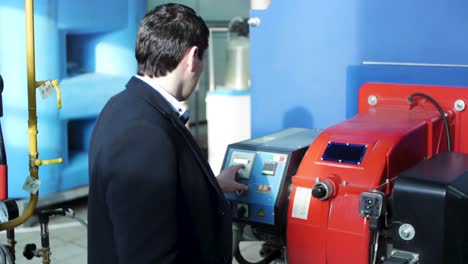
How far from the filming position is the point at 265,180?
188 centimetres

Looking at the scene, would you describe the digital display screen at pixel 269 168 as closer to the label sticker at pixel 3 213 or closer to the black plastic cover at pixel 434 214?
the black plastic cover at pixel 434 214

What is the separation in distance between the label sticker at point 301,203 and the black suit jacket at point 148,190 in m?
0.31

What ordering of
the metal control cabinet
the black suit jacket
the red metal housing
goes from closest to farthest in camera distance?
1. the black suit jacket
2. the red metal housing
3. the metal control cabinet

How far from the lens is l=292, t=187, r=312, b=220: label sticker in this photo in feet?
5.73

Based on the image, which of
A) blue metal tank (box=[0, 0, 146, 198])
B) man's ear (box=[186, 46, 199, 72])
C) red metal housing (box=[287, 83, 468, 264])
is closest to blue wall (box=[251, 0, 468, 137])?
red metal housing (box=[287, 83, 468, 264])

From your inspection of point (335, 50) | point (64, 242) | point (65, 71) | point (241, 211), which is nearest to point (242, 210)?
point (241, 211)

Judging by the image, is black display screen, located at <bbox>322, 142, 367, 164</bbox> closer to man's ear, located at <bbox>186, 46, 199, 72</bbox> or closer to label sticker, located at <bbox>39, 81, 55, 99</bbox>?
man's ear, located at <bbox>186, 46, 199, 72</bbox>

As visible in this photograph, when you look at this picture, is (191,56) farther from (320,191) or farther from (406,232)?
(406,232)

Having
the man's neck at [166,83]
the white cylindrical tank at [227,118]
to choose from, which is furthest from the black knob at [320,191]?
the white cylindrical tank at [227,118]

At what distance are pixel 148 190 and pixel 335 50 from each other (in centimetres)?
121

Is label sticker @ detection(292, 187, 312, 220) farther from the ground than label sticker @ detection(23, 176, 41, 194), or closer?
farther from the ground

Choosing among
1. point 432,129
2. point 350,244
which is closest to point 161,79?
point 350,244

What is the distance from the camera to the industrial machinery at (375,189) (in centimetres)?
152

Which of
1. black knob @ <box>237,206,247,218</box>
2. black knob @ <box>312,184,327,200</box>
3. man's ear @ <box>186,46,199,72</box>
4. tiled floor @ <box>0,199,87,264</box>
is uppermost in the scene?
man's ear @ <box>186,46,199,72</box>
